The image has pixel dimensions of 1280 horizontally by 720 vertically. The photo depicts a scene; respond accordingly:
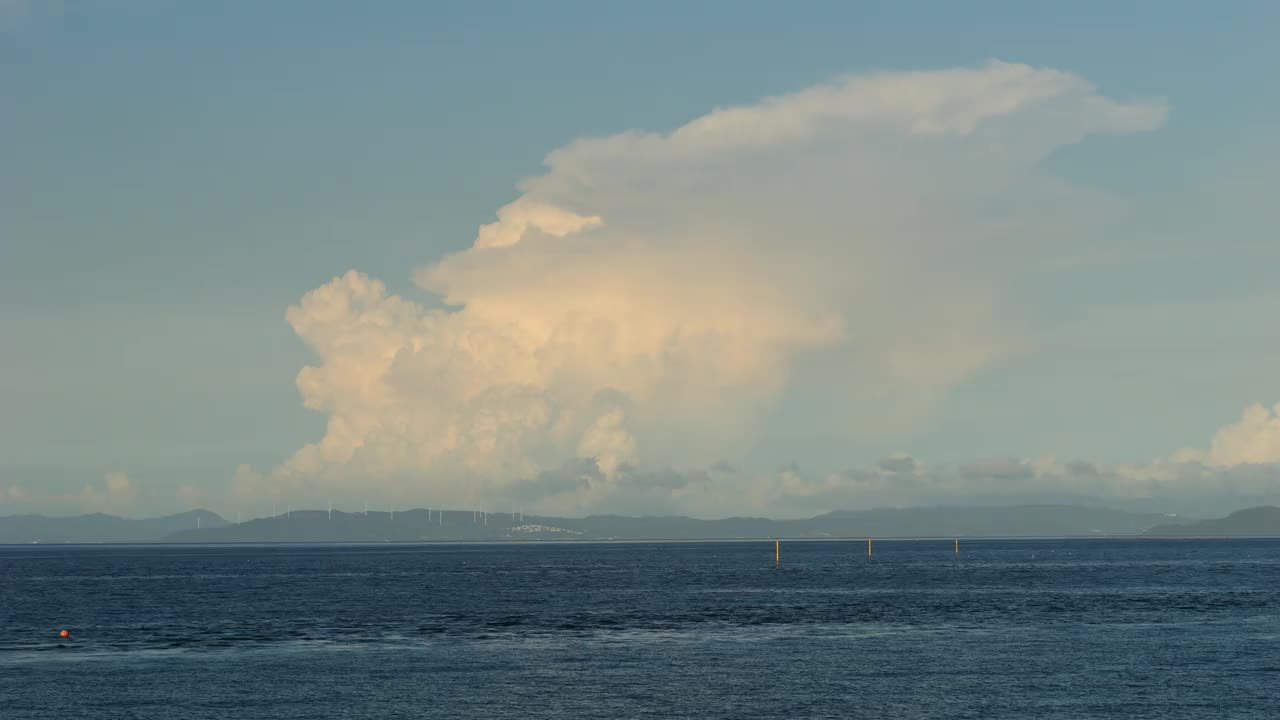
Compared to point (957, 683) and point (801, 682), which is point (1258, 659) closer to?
point (957, 683)

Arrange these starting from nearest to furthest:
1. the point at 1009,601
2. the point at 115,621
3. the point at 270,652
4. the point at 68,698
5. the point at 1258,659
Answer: the point at 68,698, the point at 1258,659, the point at 270,652, the point at 115,621, the point at 1009,601

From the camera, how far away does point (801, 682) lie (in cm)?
8256

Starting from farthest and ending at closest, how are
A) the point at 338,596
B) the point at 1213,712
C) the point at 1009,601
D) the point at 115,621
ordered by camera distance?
the point at 338,596
the point at 1009,601
the point at 115,621
the point at 1213,712

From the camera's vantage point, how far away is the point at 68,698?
77062 millimetres

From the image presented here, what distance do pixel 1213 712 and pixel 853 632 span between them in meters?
46.6

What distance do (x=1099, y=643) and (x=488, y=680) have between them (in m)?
50.4

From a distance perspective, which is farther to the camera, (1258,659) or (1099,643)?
(1099,643)

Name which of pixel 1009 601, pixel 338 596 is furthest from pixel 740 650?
pixel 338 596

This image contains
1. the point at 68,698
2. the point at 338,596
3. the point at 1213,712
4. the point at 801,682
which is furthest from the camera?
the point at 338,596

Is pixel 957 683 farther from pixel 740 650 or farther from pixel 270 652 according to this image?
pixel 270 652

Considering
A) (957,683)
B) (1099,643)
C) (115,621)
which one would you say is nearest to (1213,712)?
(957,683)

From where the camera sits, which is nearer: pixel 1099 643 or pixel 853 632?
pixel 1099 643

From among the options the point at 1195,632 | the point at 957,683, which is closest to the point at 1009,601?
the point at 1195,632

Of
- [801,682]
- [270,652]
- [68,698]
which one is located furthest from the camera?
[270,652]
